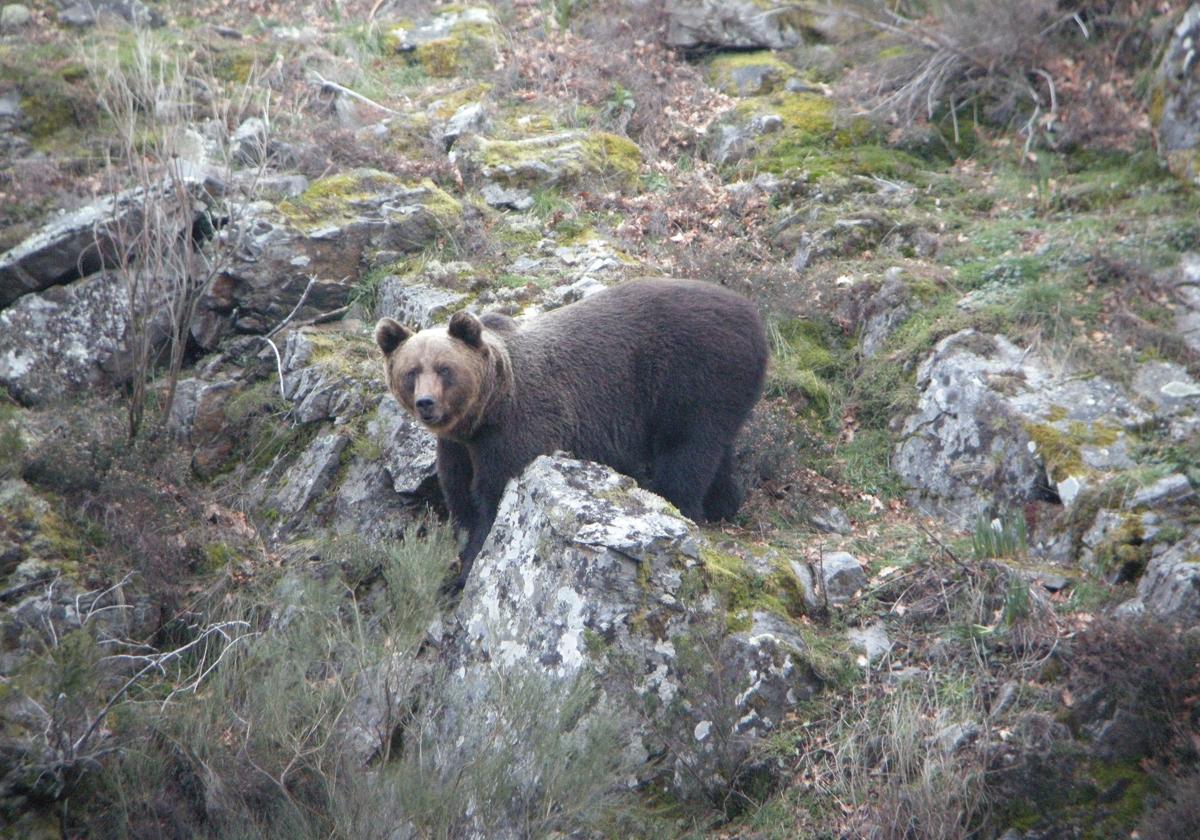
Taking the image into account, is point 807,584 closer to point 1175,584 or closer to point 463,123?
point 1175,584

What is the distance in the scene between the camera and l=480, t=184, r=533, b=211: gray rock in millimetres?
11641

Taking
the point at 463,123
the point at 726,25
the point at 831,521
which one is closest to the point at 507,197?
the point at 463,123

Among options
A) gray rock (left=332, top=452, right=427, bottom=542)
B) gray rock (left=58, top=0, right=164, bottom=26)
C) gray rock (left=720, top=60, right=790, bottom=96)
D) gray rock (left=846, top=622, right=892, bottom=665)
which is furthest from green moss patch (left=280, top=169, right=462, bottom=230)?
gray rock (left=846, top=622, right=892, bottom=665)

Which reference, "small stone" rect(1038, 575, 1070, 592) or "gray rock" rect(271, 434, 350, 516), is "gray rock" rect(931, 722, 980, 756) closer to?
"small stone" rect(1038, 575, 1070, 592)

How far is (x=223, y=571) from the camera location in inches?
314

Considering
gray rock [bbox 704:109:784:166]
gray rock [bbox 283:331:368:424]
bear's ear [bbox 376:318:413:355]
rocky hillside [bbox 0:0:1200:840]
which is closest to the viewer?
rocky hillside [bbox 0:0:1200:840]

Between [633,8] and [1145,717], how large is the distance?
37.9ft

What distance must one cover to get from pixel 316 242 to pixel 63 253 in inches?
84.7

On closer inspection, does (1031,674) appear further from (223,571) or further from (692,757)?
(223,571)

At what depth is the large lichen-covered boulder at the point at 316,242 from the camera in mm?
10219

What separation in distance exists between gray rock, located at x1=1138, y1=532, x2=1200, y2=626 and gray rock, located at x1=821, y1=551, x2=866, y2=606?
5.42ft

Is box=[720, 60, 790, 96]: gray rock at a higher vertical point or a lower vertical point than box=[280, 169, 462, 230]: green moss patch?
higher

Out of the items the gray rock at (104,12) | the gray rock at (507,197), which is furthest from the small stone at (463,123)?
the gray rock at (104,12)

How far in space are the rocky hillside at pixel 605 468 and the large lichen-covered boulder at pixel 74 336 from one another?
0.04m
